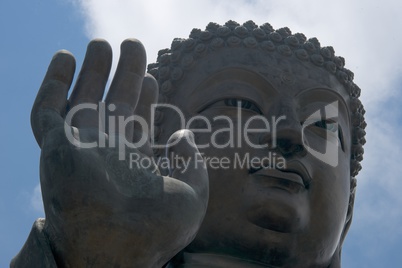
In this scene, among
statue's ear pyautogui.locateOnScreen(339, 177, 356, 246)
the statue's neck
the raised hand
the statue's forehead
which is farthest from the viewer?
statue's ear pyautogui.locateOnScreen(339, 177, 356, 246)

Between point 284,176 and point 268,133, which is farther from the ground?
point 268,133

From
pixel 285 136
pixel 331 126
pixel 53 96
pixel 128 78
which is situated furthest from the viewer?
pixel 331 126

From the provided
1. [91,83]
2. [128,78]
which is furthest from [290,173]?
[91,83]

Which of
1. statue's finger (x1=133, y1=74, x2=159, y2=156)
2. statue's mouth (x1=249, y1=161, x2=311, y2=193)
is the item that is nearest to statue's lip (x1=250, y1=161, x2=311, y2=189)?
statue's mouth (x1=249, y1=161, x2=311, y2=193)

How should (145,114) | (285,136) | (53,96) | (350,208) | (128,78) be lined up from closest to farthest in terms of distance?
(53,96), (128,78), (145,114), (285,136), (350,208)

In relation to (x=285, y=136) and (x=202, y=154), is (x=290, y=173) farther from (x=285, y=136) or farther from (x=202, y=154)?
(x=202, y=154)

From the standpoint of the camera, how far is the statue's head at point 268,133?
6887mm

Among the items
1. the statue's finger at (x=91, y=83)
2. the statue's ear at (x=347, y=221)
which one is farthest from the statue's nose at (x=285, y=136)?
the statue's finger at (x=91, y=83)

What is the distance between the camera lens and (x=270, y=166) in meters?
6.97

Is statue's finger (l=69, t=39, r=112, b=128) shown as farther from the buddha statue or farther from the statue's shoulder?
the statue's shoulder

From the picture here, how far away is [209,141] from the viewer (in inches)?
284

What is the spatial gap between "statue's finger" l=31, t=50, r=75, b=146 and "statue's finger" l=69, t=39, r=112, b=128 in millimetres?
101

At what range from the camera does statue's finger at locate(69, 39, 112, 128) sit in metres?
5.83

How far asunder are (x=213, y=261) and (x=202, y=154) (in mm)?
813
